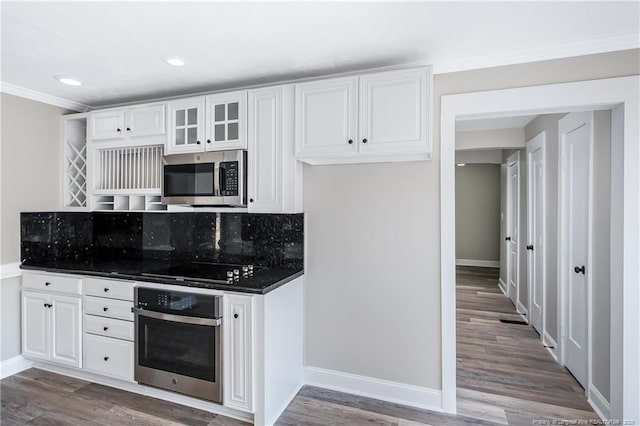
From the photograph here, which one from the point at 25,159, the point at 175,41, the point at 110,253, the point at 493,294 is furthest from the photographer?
the point at 493,294

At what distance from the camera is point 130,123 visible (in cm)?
289

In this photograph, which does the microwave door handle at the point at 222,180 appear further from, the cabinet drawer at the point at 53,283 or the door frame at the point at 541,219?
the door frame at the point at 541,219

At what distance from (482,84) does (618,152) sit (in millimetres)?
909

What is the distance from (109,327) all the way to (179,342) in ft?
2.22

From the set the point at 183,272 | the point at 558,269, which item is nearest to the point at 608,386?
the point at 558,269

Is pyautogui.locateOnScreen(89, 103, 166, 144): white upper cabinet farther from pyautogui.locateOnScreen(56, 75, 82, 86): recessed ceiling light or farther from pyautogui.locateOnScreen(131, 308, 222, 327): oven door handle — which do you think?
pyautogui.locateOnScreen(131, 308, 222, 327): oven door handle

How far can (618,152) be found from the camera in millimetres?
2070

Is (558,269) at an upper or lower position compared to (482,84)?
lower

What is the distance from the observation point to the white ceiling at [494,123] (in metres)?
3.84

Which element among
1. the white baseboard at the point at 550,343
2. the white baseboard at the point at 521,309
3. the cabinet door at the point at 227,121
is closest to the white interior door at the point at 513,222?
the white baseboard at the point at 521,309

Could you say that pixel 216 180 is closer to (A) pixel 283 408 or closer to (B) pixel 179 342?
(B) pixel 179 342

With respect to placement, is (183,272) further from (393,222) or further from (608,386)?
(608,386)

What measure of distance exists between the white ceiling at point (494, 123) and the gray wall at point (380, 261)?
5.87ft

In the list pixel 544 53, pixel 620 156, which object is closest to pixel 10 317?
pixel 544 53
